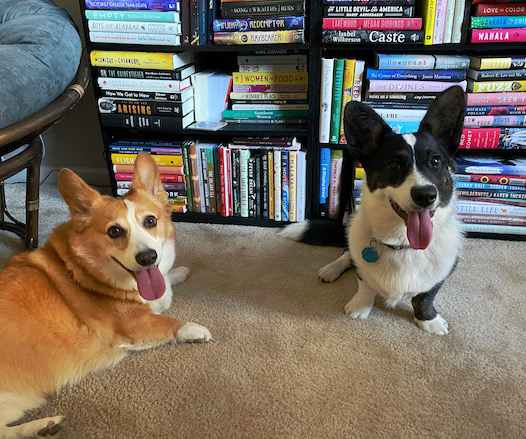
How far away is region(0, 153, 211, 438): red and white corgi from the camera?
110 cm

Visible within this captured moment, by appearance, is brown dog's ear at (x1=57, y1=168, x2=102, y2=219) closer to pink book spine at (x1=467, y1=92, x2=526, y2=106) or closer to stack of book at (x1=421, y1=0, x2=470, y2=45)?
stack of book at (x1=421, y1=0, x2=470, y2=45)

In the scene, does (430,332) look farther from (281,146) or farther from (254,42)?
(254,42)

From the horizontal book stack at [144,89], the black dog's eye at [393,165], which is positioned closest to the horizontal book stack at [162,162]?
the horizontal book stack at [144,89]

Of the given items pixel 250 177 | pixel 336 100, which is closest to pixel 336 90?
pixel 336 100

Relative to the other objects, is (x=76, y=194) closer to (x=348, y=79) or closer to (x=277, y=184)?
(x=277, y=184)

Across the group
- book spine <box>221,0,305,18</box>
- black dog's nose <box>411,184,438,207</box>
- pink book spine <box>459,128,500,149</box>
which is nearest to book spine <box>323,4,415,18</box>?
book spine <box>221,0,305,18</box>

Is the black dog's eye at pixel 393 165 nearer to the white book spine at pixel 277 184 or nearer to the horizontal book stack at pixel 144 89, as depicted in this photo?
the white book spine at pixel 277 184

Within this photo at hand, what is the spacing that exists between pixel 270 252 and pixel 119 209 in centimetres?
81

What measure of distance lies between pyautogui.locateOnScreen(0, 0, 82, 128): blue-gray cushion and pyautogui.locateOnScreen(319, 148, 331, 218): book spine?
43.6 inches

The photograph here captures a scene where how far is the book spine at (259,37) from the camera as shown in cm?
171

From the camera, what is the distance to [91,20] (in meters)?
1.80

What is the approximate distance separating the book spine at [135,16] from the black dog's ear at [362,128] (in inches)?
38.9

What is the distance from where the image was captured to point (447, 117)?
3.91ft

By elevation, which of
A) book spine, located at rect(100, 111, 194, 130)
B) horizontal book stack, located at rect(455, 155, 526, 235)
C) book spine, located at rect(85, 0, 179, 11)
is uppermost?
book spine, located at rect(85, 0, 179, 11)
